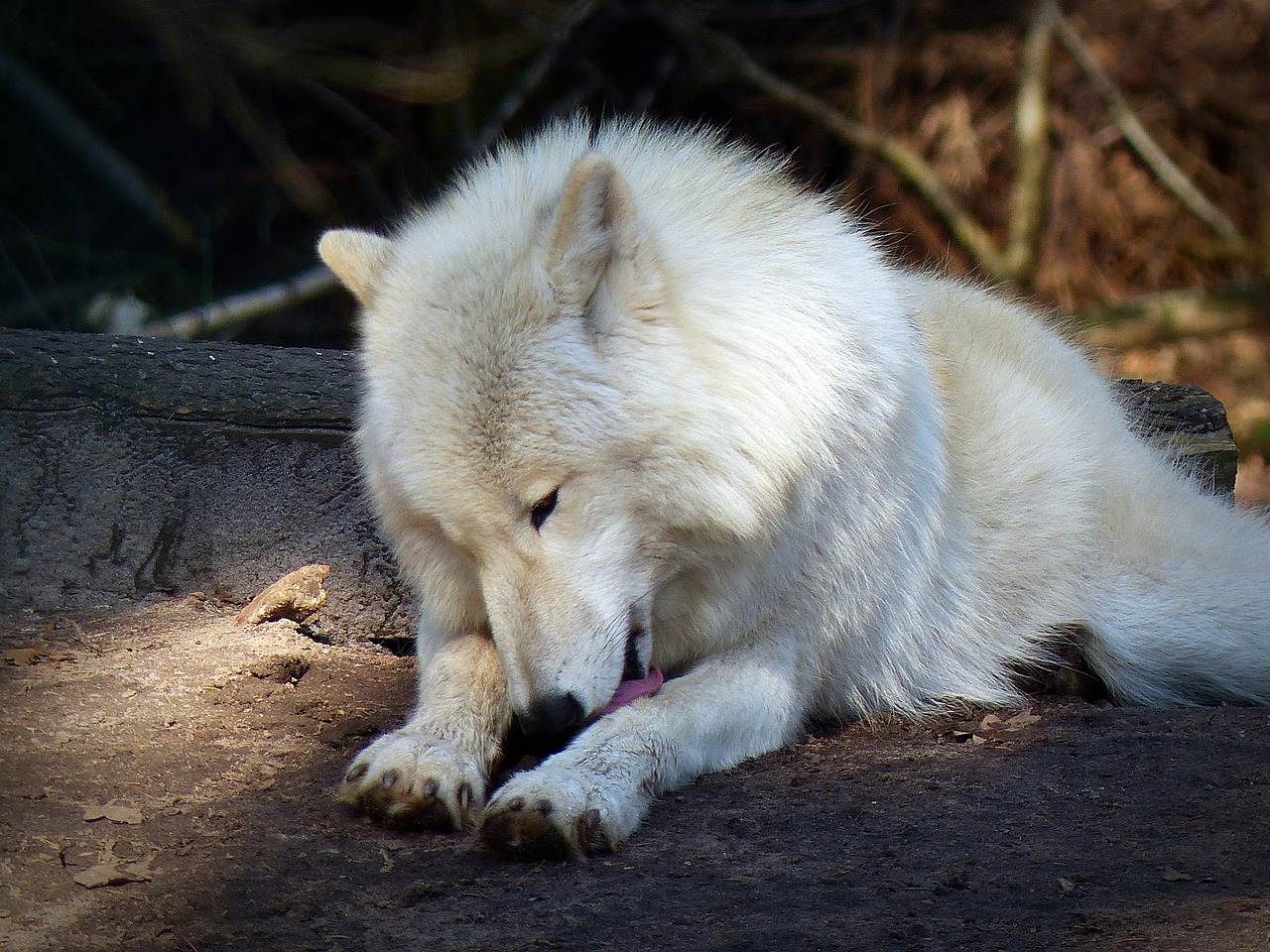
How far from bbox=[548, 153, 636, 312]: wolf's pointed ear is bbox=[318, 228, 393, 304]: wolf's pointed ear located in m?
0.55

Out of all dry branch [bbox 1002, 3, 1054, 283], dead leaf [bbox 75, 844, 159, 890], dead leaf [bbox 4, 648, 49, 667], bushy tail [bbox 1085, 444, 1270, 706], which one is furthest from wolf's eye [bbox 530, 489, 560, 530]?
dry branch [bbox 1002, 3, 1054, 283]

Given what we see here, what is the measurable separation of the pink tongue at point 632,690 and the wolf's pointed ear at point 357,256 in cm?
108

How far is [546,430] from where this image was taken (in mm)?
2479

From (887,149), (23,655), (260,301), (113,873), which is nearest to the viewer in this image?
(113,873)

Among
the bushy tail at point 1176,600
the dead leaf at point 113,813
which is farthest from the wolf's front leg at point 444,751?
the bushy tail at point 1176,600

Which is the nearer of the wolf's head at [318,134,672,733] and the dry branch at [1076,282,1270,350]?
the wolf's head at [318,134,672,733]

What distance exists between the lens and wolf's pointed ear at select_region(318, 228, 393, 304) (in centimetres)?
292

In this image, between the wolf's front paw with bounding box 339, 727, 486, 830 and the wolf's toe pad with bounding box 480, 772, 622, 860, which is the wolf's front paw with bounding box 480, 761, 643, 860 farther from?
the wolf's front paw with bounding box 339, 727, 486, 830

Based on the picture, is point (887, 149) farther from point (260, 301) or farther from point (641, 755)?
point (641, 755)

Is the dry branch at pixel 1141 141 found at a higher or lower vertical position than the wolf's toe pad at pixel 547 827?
higher

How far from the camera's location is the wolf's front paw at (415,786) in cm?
244

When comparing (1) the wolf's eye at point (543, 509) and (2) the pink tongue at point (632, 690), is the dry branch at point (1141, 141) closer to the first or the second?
(2) the pink tongue at point (632, 690)

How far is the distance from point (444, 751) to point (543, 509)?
0.54 meters

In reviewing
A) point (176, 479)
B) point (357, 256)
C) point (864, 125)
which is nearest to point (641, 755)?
point (357, 256)
